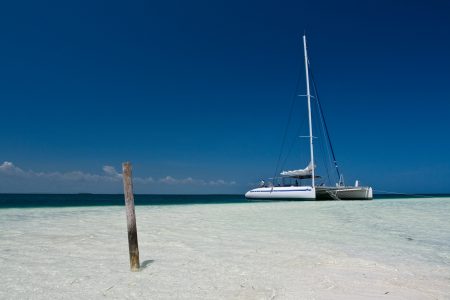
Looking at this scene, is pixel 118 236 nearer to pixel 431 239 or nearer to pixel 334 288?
pixel 334 288

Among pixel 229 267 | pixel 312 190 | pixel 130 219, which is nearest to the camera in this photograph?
pixel 229 267

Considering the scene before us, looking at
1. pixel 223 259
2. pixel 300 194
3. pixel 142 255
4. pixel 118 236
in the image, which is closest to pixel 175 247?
pixel 142 255

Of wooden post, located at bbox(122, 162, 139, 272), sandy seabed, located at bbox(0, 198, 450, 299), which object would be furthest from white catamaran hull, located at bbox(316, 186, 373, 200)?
wooden post, located at bbox(122, 162, 139, 272)

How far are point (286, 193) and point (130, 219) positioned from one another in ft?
116

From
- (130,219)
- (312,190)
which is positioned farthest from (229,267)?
(312,190)

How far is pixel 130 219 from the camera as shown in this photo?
597 cm

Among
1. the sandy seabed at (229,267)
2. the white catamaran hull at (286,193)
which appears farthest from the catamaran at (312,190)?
the sandy seabed at (229,267)

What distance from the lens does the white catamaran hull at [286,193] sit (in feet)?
122

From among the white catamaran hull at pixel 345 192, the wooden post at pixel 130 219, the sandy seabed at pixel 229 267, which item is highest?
the wooden post at pixel 130 219

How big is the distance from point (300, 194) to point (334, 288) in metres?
34.1

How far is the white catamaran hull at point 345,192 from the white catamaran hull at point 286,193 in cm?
109

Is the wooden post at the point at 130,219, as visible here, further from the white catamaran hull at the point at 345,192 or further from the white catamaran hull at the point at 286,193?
the white catamaran hull at the point at 345,192

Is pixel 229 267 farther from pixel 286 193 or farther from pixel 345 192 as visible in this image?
pixel 286 193

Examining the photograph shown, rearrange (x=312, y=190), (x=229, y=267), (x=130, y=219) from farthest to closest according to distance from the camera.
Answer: (x=312, y=190), (x=130, y=219), (x=229, y=267)
